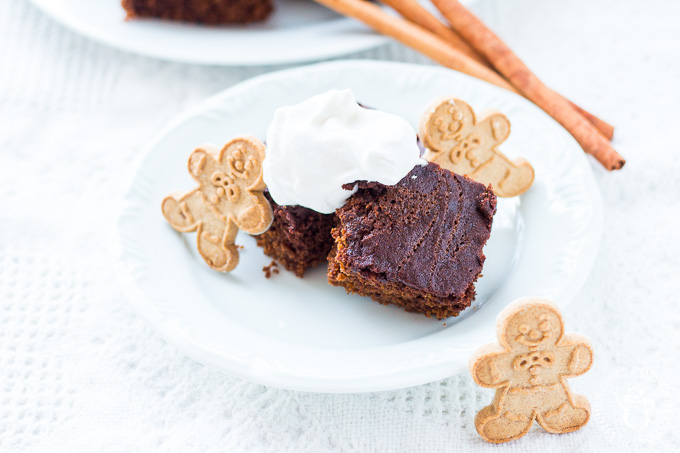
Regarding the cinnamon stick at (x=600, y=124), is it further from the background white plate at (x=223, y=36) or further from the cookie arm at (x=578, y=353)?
the cookie arm at (x=578, y=353)

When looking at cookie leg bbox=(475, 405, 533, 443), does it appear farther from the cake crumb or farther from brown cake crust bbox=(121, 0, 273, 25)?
brown cake crust bbox=(121, 0, 273, 25)

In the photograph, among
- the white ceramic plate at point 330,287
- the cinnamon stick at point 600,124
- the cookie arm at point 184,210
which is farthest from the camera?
the cinnamon stick at point 600,124

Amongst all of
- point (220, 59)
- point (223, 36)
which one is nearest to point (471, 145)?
point (220, 59)

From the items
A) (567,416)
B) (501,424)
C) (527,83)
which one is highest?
(527,83)

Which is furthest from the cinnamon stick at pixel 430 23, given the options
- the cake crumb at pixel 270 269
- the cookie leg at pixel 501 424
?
the cookie leg at pixel 501 424

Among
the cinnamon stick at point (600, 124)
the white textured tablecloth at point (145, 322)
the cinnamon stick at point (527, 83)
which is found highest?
the cinnamon stick at point (600, 124)

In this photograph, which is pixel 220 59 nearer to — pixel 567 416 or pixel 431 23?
pixel 431 23

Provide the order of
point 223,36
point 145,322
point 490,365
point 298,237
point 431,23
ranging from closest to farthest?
point 490,365 → point 145,322 → point 298,237 → point 431,23 → point 223,36

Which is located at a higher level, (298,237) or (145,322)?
(298,237)
